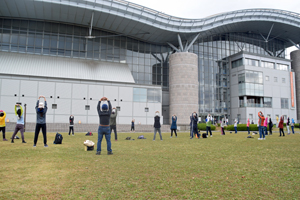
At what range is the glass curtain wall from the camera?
39.5 m

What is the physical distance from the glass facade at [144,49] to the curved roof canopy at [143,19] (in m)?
1.81

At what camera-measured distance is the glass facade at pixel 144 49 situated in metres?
40.0

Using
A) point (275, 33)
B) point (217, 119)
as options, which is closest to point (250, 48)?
point (275, 33)

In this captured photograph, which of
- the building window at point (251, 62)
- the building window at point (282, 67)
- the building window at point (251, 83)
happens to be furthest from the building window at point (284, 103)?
the building window at point (251, 62)

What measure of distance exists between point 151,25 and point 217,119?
2412 cm

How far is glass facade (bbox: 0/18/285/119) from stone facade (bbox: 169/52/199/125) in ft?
13.3

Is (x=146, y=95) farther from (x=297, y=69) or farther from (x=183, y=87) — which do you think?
(x=297, y=69)

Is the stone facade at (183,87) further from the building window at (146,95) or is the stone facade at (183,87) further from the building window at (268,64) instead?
the building window at (268,64)

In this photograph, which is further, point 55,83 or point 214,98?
point 214,98

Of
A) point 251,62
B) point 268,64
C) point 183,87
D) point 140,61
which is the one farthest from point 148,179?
point 268,64

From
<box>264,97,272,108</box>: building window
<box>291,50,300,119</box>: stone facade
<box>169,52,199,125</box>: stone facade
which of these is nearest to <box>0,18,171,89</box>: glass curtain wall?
<box>169,52,199,125</box>: stone facade

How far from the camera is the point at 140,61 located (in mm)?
46469

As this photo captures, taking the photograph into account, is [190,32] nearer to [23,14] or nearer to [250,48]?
[250,48]

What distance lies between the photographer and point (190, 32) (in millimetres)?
44219
